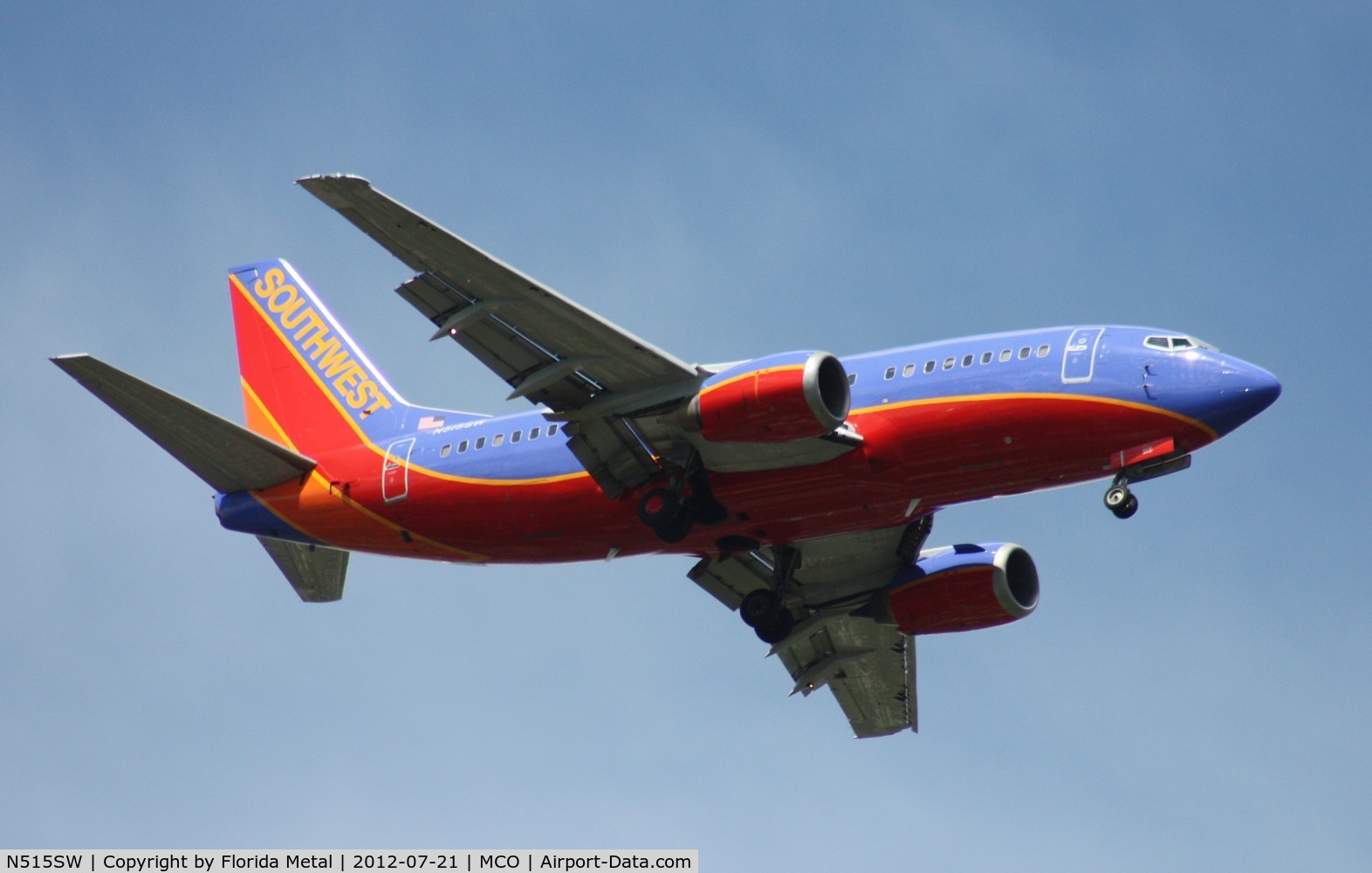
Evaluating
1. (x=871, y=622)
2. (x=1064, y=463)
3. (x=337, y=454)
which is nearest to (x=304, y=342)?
(x=337, y=454)

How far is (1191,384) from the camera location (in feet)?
102

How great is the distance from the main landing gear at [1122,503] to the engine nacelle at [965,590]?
21.4 feet

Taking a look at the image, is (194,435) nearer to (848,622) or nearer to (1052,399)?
(848,622)

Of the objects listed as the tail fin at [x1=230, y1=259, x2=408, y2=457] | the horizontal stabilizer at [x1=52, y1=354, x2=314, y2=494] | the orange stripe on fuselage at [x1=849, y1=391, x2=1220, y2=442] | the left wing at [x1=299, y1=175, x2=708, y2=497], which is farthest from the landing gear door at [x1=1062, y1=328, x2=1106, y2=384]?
the horizontal stabilizer at [x1=52, y1=354, x2=314, y2=494]

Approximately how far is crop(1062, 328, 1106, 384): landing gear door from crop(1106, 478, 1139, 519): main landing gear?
2.21 m

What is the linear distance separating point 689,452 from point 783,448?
2.09 metres

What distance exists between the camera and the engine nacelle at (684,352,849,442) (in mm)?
31062

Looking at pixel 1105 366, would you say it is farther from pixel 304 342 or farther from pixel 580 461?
pixel 304 342

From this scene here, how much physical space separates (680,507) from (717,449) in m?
1.41

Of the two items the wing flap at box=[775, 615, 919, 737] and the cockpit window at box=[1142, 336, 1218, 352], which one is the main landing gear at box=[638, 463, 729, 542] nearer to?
the wing flap at box=[775, 615, 919, 737]

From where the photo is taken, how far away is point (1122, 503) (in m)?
31.5

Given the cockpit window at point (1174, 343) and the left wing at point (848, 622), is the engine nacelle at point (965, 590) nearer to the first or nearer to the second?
the left wing at point (848, 622)

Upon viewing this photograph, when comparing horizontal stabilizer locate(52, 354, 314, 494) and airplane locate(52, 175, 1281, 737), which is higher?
horizontal stabilizer locate(52, 354, 314, 494)

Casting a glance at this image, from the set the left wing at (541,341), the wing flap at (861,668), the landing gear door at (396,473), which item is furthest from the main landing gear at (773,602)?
the landing gear door at (396,473)
